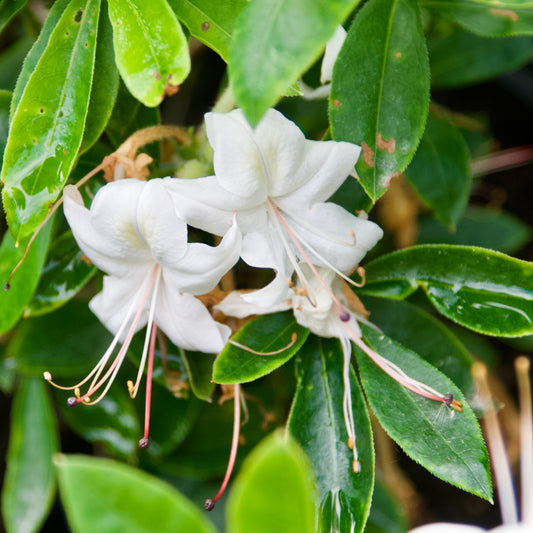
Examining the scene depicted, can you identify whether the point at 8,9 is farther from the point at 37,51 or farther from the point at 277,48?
the point at 277,48

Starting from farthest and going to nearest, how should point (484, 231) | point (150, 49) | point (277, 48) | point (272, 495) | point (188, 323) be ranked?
point (484, 231) → point (188, 323) → point (150, 49) → point (277, 48) → point (272, 495)

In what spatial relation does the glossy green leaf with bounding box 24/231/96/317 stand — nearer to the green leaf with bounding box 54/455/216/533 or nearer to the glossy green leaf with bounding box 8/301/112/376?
the glossy green leaf with bounding box 8/301/112/376

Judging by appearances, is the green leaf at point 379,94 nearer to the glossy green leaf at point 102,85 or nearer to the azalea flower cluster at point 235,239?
the azalea flower cluster at point 235,239

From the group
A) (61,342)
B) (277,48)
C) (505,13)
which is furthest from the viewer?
(61,342)

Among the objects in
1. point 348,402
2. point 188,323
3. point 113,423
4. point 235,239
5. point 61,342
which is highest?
point 235,239

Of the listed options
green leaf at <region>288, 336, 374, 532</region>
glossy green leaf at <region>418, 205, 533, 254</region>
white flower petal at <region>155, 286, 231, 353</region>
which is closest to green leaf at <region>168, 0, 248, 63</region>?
white flower petal at <region>155, 286, 231, 353</region>

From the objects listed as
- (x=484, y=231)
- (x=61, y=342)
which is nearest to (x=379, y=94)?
(x=61, y=342)

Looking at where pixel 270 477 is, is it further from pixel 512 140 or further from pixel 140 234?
pixel 512 140
